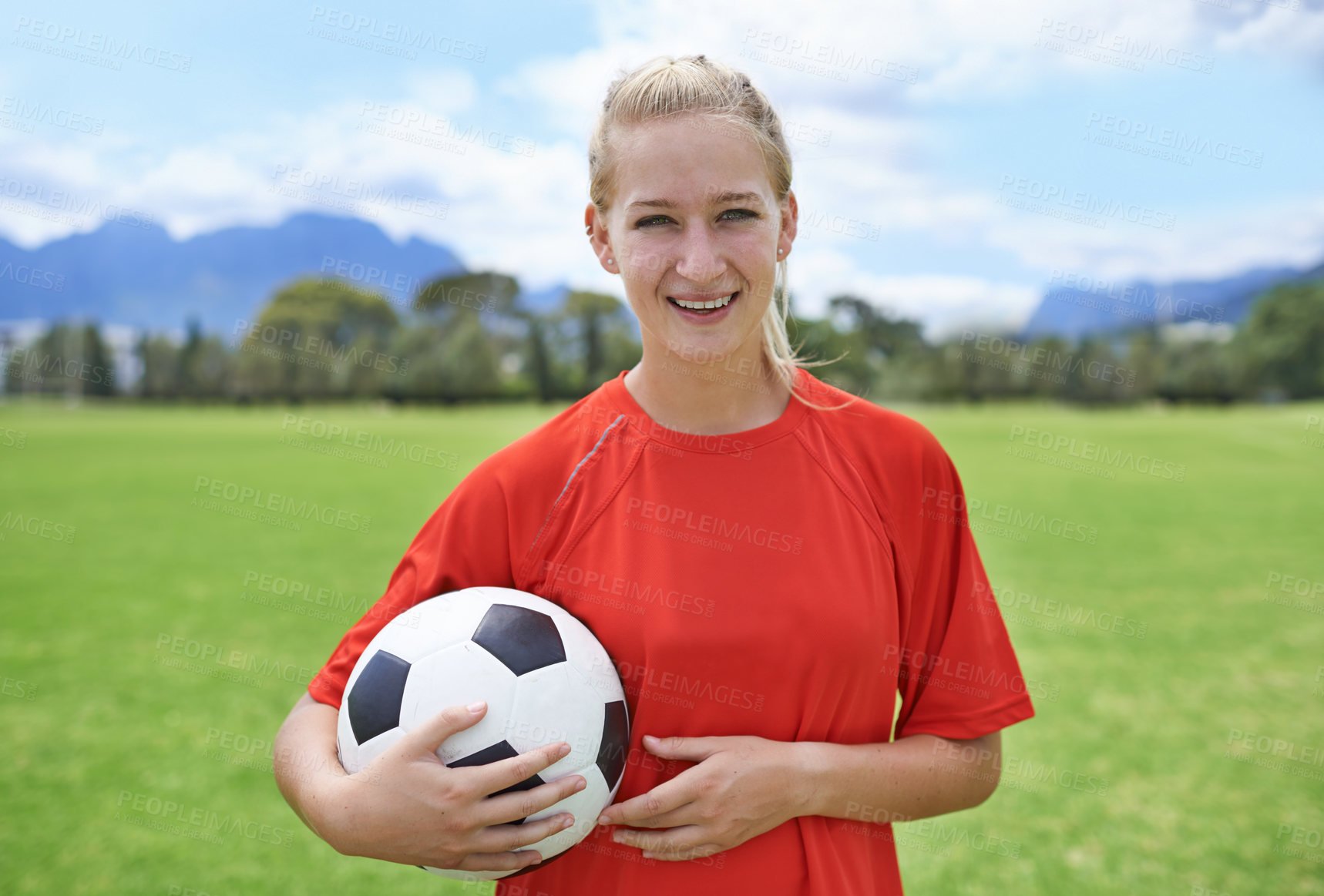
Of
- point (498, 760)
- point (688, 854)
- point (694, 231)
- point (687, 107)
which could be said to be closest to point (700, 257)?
point (694, 231)

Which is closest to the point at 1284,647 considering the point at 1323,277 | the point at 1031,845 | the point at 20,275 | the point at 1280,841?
the point at 1280,841

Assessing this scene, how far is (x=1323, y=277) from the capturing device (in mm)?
65500

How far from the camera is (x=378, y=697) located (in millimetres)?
1572

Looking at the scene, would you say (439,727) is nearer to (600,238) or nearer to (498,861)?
(498,861)

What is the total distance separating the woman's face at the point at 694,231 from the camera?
156cm

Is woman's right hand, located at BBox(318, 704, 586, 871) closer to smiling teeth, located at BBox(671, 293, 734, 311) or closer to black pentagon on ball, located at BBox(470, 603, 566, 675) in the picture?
black pentagon on ball, located at BBox(470, 603, 566, 675)

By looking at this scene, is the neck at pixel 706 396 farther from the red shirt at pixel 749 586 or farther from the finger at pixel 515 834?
the finger at pixel 515 834

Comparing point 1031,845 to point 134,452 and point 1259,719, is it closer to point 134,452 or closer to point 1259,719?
point 1259,719

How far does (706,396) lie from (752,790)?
30.4 inches

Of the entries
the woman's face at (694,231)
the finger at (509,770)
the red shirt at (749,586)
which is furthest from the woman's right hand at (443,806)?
the woman's face at (694,231)

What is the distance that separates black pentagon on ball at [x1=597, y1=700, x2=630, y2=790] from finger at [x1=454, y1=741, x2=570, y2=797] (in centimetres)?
11

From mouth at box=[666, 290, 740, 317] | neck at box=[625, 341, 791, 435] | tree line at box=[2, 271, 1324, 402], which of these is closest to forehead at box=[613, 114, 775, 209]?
mouth at box=[666, 290, 740, 317]

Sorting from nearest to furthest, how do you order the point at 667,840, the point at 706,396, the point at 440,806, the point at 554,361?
the point at 440,806
the point at 667,840
the point at 706,396
the point at 554,361

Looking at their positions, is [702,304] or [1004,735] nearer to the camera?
[702,304]
